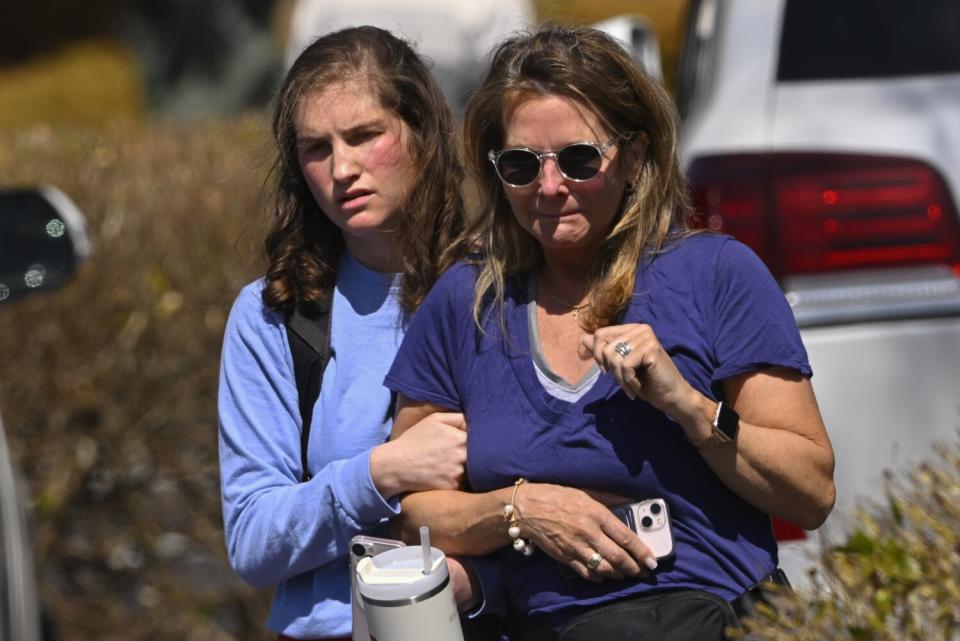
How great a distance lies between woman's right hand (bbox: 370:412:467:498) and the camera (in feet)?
7.62

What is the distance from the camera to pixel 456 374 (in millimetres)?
2396

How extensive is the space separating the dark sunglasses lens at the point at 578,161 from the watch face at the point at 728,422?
416 millimetres

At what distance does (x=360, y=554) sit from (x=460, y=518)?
6.3 inches

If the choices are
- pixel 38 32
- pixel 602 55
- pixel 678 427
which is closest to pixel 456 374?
pixel 678 427

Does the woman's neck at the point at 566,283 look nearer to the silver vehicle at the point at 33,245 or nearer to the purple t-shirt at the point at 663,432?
the purple t-shirt at the point at 663,432

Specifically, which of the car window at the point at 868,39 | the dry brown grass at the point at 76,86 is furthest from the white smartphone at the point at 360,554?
the dry brown grass at the point at 76,86

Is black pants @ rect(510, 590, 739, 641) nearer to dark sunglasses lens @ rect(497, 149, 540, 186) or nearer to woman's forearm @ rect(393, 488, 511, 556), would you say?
woman's forearm @ rect(393, 488, 511, 556)

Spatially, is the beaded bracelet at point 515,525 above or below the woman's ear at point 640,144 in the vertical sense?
below

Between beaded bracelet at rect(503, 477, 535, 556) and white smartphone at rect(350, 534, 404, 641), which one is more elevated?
beaded bracelet at rect(503, 477, 535, 556)

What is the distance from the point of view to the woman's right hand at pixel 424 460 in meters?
2.32

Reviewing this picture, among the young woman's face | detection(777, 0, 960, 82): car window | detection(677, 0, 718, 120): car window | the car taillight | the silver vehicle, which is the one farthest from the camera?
detection(677, 0, 718, 120): car window

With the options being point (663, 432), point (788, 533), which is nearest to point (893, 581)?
point (663, 432)

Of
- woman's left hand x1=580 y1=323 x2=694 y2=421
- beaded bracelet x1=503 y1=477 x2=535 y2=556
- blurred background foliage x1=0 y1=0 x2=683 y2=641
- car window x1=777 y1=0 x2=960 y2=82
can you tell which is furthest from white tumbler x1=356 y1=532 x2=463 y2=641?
blurred background foliage x1=0 y1=0 x2=683 y2=641

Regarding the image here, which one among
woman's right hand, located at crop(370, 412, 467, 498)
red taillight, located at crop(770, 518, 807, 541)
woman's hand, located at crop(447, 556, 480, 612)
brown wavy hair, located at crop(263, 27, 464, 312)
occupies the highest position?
brown wavy hair, located at crop(263, 27, 464, 312)
